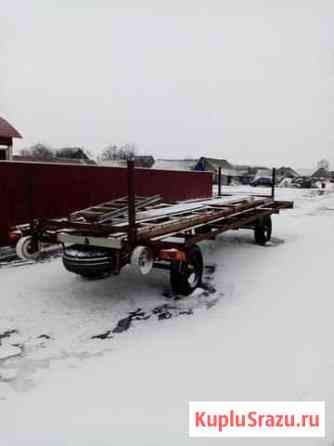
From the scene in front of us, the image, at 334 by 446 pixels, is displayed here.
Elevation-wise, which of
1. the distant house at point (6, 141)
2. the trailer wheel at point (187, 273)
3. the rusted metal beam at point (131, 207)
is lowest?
the trailer wheel at point (187, 273)

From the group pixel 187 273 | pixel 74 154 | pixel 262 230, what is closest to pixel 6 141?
pixel 262 230

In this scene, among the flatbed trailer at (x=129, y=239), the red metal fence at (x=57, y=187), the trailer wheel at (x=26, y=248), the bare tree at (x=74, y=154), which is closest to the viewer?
the flatbed trailer at (x=129, y=239)

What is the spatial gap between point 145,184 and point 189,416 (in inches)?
355

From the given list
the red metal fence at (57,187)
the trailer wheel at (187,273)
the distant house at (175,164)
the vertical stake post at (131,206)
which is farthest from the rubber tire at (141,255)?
the distant house at (175,164)

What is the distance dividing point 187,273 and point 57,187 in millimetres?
4636

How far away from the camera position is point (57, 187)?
27.8ft

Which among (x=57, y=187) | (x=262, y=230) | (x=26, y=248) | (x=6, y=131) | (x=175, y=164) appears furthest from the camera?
(x=175, y=164)

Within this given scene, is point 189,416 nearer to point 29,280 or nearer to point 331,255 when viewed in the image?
point 29,280

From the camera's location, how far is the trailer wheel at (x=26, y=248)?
16.1ft

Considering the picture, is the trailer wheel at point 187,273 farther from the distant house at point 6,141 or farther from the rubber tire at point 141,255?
the distant house at point 6,141

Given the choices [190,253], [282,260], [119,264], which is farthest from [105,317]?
[282,260]

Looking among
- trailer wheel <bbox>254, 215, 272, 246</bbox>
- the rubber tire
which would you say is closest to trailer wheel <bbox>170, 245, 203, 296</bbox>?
the rubber tire

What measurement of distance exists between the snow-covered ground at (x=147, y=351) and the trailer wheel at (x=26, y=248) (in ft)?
1.95

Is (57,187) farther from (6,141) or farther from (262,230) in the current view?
(6,141)
